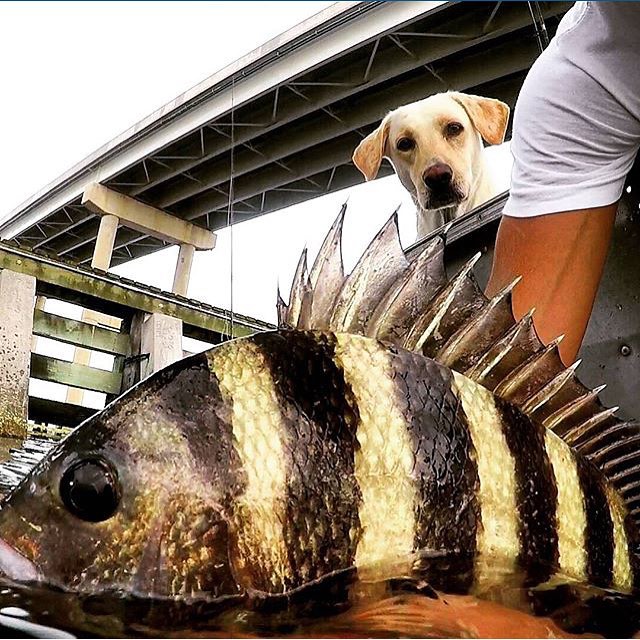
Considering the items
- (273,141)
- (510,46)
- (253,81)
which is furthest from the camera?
(273,141)

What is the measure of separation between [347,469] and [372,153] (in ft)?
8.63

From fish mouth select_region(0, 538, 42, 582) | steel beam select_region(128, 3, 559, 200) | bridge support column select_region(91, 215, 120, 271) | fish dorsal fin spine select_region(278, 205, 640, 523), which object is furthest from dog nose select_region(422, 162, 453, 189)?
bridge support column select_region(91, 215, 120, 271)

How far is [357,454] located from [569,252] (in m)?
0.75

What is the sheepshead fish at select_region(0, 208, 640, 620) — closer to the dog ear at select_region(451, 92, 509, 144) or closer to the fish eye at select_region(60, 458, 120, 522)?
the fish eye at select_region(60, 458, 120, 522)

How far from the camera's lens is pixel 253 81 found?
645 cm

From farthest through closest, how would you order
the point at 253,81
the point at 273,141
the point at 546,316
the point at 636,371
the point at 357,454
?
1. the point at 273,141
2. the point at 253,81
3. the point at 636,371
4. the point at 546,316
5. the point at 357,454

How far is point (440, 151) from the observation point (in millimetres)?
2920

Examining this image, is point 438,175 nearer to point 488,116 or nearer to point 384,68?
point 488,116

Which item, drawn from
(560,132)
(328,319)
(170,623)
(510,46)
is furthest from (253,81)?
(170,623)

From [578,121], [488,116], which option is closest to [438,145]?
[488,116]

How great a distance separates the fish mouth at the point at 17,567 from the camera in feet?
2.08

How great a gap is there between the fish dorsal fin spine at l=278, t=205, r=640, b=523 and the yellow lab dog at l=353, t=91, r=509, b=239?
203cm

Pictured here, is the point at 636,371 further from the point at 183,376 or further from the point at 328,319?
the point at 183,376

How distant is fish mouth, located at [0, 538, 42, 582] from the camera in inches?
25.0
